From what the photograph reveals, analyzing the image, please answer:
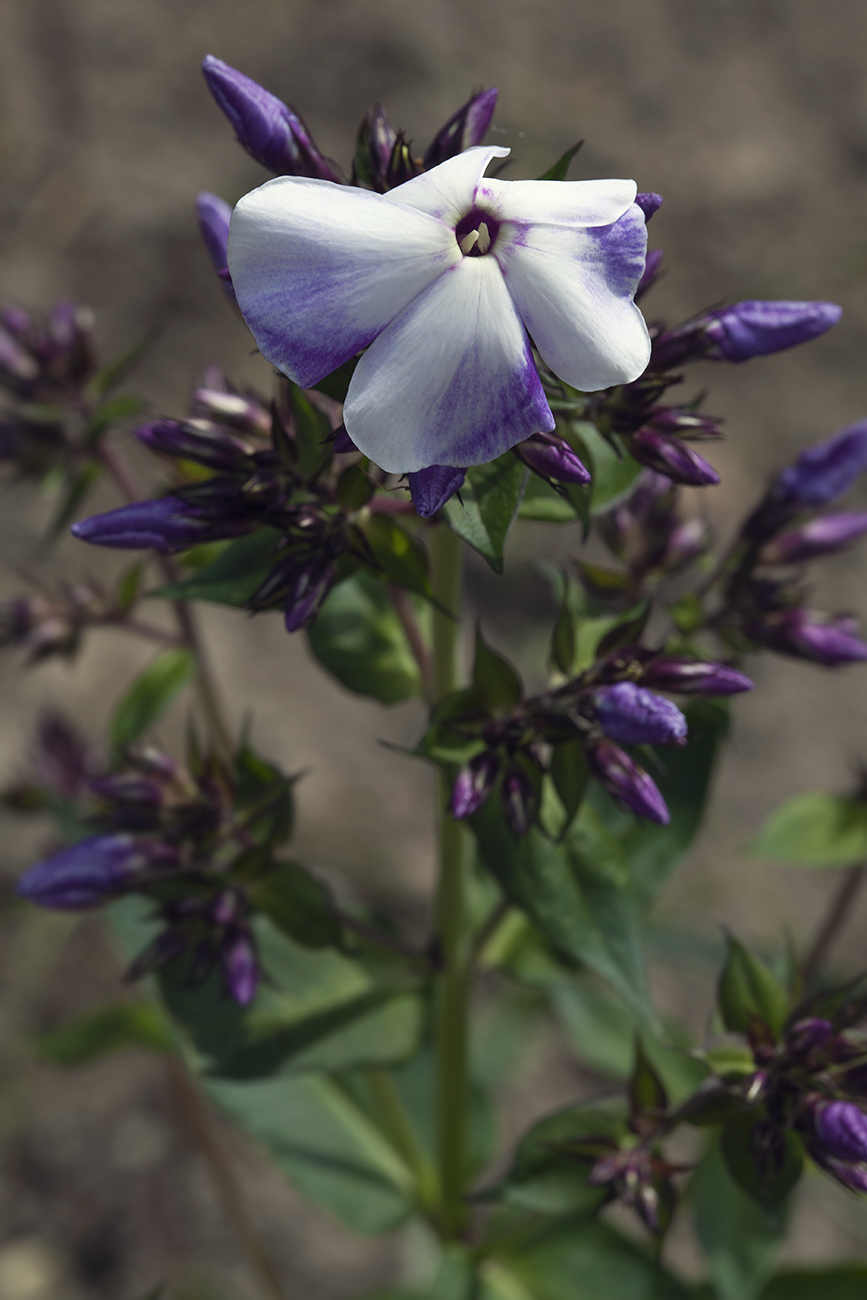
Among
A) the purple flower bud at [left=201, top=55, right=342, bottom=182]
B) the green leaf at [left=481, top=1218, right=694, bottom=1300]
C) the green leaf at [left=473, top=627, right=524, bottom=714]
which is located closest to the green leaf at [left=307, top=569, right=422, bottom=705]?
the green leaf at [left=473, top=627, right=524, bottom=714]

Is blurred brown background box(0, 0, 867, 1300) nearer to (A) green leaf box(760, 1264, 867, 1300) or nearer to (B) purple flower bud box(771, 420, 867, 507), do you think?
(A) green leaf box(760, 1264, 867, 1300)

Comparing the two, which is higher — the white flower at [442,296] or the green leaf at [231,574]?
the white flower at [442,296]

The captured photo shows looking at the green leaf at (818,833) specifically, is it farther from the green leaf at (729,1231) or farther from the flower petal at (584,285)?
the flower petal at (584,285)

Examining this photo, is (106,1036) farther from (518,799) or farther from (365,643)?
(518,799)

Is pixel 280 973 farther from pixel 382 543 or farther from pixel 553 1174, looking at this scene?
pixel 382 543

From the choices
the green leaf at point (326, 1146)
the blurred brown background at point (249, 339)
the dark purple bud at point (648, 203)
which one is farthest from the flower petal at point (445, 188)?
the blurred brown background at point (249, 339)
